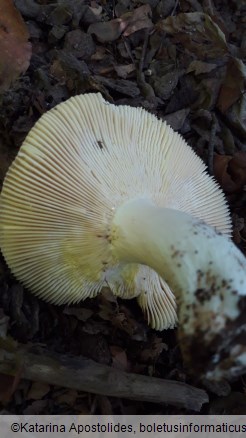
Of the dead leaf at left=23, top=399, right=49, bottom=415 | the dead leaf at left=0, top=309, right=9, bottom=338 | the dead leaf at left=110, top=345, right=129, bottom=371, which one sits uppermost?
the dead leaf at left=0, top=309, right=9, bottom=338

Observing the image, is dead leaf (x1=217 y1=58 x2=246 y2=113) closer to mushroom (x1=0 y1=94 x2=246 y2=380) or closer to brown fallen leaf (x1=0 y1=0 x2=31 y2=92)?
mushroom (x1=0 y1=94 x2=246 y2=380)

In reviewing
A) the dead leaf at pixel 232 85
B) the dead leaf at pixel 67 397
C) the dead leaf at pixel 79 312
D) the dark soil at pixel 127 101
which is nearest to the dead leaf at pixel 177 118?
the dark soil at pixel 127 101

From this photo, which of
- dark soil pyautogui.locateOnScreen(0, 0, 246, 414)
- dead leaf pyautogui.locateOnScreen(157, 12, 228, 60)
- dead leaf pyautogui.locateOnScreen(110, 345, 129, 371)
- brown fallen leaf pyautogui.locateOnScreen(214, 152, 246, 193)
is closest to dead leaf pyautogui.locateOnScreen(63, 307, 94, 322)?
dark soil pyautogui.locateOnScreen(0, 0, 246, 414)

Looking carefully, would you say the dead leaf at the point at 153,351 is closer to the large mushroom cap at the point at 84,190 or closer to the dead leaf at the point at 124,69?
the large mushroom cap at the point at 84,190

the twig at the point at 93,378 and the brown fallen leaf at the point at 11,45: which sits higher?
the brown fallen leaf at the point at 11,45

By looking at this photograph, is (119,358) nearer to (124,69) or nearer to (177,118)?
(177,118)

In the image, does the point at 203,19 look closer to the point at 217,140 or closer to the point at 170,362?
the point at 217,140

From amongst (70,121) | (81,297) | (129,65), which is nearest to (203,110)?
(129,65)
